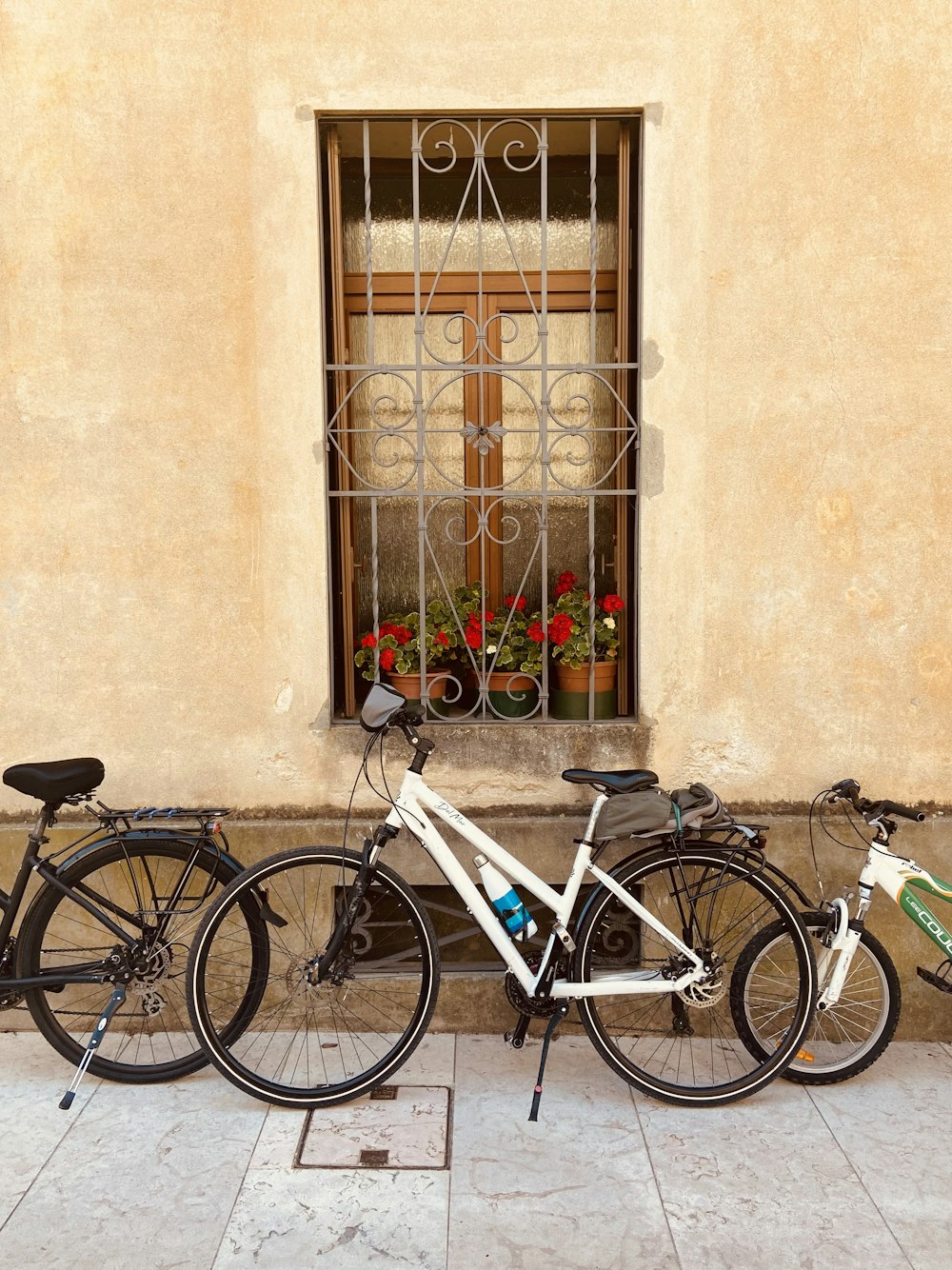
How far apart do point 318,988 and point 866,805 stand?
208 cm

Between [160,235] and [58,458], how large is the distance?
937 mm

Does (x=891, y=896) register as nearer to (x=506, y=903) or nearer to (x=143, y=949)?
(x=506, y=903)

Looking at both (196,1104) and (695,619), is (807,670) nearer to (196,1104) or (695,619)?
(695,619)

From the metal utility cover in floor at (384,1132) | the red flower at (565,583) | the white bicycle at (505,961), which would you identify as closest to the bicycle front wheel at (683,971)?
the white bicycle at (505,961)

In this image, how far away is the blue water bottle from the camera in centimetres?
367

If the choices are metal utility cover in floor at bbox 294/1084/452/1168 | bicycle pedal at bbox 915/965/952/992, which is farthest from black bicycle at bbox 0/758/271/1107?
bicycle pedal at bbox 915/965/952/992

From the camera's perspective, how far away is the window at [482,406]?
4.18 meters

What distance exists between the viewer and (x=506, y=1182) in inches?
125

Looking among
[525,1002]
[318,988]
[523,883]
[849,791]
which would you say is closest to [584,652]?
[523,883]

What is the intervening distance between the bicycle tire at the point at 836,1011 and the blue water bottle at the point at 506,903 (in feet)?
2.60

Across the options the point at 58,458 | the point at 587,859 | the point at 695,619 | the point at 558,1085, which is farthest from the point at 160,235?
the point at 558,1085

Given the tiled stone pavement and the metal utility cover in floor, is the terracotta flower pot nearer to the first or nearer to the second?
the tiled stone pavement

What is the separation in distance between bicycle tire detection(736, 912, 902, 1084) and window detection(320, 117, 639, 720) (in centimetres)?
112

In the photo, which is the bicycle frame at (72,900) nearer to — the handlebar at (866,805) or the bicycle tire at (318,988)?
the bicycle tire at (318,988)
